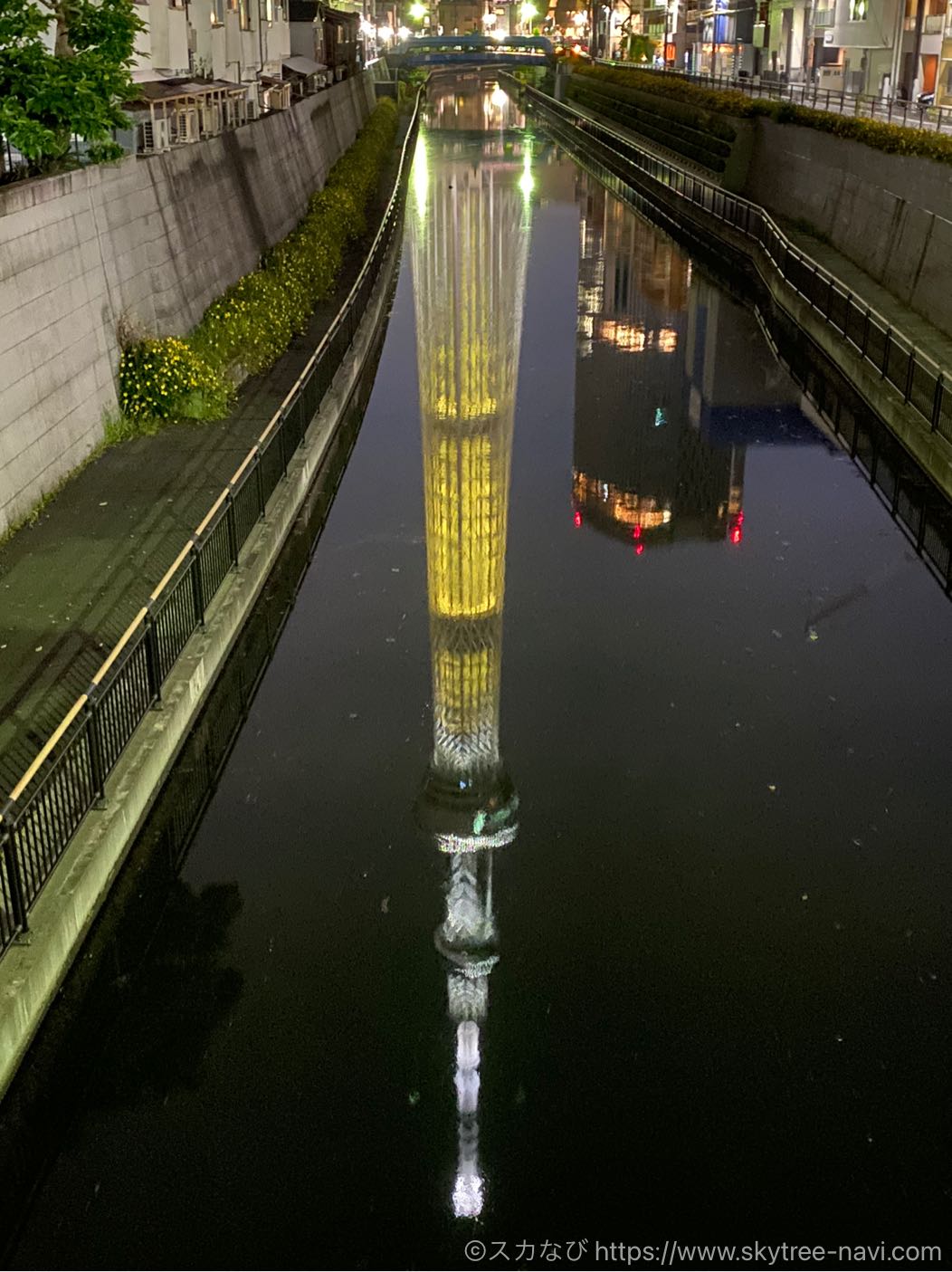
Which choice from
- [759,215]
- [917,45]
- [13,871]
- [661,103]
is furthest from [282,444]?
[661,103]

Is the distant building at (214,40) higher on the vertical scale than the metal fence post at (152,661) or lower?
higher

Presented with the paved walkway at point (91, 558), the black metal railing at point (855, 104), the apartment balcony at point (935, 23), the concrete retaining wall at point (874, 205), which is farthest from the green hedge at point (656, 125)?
the paved walkway at point (91, 558)

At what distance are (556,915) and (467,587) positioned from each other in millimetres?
6441

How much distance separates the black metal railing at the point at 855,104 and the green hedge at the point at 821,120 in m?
0.84

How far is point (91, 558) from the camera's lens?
15.2 metres

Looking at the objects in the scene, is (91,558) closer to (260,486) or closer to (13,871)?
(260,486)

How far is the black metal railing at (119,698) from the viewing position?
8.91 meters

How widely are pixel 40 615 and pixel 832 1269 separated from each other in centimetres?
927

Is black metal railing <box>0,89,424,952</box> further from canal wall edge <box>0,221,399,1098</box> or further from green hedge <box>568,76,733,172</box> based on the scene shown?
green hedge <box>568,76,733,172</box>

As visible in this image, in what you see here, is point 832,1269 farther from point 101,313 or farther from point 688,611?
point 101,313

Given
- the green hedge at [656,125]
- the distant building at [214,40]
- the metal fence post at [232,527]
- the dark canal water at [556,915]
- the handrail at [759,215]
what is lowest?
the dark canal water at [556,915]

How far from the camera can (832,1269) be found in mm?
7707

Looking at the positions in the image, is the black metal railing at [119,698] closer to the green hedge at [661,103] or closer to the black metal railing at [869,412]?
the black metal railing at [869,412]

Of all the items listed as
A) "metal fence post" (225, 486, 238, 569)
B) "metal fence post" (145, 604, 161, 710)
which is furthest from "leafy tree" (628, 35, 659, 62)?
"metal fence post" (145, 604, 161, 710)
